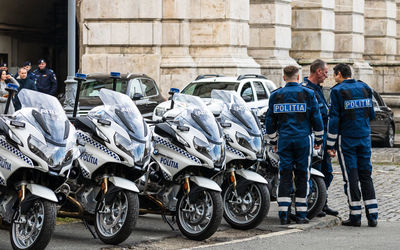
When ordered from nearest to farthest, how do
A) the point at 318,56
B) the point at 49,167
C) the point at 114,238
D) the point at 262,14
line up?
the point at 49,167 < the point at 114,238 < the point at 262,14 < the point at 318,56

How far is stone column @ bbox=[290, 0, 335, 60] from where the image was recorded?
3722 cm

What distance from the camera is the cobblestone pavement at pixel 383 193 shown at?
12555 millimetres

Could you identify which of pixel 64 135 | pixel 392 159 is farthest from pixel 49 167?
pixel 392 159

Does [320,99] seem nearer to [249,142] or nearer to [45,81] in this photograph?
[249,142]

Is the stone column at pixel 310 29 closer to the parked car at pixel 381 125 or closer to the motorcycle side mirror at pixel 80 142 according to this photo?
the parked car at pixel 381 125

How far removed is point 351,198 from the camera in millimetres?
11336

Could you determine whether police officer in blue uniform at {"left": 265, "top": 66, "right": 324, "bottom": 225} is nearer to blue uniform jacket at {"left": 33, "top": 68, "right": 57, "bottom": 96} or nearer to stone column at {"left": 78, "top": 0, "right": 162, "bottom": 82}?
blue uniform jacket at {"left": 33, "top": 68, "right": 57, "bottom": 96}

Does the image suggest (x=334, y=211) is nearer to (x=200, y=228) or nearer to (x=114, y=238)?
(x=200, y=228)

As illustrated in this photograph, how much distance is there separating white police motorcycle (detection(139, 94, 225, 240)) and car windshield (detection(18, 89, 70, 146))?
1320 mm

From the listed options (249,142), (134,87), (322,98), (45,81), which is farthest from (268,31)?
(249,142)

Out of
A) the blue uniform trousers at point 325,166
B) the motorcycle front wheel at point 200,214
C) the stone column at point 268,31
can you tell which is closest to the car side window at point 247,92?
the stone column at point 268,31

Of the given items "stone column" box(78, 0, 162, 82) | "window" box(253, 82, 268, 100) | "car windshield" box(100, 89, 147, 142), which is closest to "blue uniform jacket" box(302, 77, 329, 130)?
"car windshield" box(100, 89, 147, 142)

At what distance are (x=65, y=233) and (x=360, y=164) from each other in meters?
3.31

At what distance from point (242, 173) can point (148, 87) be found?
12.7 m
